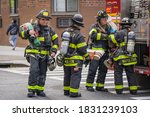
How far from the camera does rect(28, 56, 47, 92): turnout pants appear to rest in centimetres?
1043

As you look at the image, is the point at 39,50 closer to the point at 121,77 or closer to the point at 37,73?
the point at 37,73

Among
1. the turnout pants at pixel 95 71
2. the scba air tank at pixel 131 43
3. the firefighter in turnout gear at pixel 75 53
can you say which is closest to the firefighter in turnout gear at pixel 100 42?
the turnout pants at pixel 95 71

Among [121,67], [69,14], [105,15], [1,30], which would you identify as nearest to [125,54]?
[121,67]

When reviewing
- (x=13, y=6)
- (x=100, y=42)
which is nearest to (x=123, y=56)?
(x=100, y=42)

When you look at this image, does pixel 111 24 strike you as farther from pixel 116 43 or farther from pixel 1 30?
pixel 1 30

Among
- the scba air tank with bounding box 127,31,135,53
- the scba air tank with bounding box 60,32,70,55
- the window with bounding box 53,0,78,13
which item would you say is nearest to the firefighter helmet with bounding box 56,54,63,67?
the scba air tank with bounding box 60,32,70,55

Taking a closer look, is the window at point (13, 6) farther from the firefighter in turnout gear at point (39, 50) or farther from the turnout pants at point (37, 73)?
the turnout pants at point (37, 73)

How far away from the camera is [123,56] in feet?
36.5

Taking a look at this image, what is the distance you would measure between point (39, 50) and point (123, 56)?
199cm

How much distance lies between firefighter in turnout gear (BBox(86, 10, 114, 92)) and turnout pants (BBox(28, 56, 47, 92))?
1459mm

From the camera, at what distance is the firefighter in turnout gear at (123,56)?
1110cm

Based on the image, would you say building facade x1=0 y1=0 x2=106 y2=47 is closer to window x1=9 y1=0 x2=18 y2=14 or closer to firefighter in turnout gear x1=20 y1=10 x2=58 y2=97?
window x1=9 y1=0 x2=18 y2=14

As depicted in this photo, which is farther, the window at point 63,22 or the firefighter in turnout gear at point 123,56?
the window at point 63,22

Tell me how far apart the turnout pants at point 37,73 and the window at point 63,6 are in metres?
15.9
